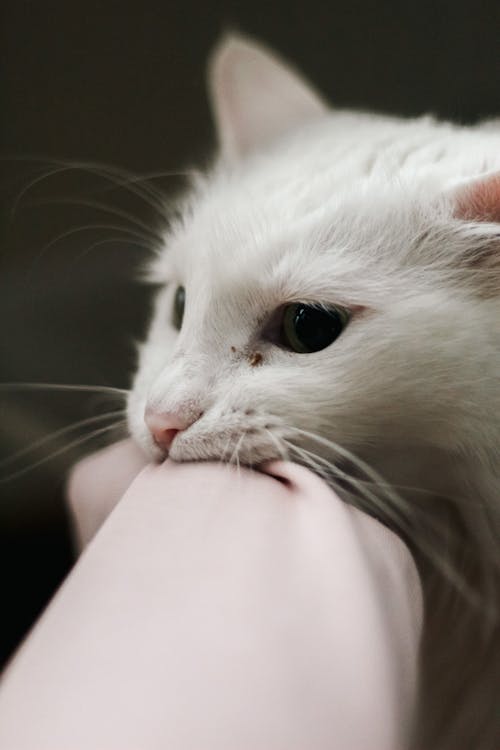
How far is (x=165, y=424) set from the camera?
524 millimetres

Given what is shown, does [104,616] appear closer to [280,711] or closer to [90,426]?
[280,711]

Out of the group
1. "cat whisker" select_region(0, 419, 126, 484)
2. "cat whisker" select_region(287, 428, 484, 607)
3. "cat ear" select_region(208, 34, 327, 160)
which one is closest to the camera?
"cat whisker" select_region(287, 428, 484, 607)

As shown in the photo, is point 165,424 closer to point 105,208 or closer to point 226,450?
point 226,450

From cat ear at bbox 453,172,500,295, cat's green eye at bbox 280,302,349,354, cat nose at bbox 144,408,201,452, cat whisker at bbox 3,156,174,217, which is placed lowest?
cat nose at bbox 144,408,201,452

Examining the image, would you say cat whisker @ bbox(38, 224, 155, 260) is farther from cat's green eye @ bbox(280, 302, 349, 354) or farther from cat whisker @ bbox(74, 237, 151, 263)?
cat's green eye @ bbox(280, 302, 349, 354)

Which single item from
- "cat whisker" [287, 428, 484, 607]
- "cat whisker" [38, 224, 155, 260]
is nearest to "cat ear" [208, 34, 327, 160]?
"cat whisker" [38, 224, 155, 260]

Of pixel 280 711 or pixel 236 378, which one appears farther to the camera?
pixel 236 378

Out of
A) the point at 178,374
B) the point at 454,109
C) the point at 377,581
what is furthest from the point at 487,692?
the point at 454,109

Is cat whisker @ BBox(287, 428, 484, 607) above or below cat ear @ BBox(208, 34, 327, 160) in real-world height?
below

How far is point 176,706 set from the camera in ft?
1.17

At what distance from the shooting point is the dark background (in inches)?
27.5

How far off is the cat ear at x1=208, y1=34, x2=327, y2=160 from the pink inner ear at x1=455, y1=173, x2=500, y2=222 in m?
0.31

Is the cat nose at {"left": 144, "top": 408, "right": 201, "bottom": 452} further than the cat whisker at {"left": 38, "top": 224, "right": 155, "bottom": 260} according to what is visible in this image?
No

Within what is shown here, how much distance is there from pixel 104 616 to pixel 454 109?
0.60m
